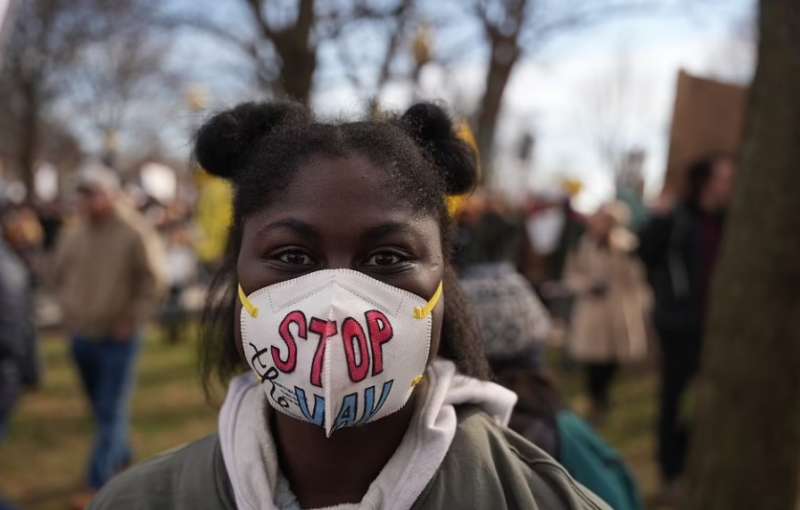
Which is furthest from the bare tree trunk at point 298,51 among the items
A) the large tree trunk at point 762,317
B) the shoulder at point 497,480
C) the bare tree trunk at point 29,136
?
the bare tree trunk at point 29,136

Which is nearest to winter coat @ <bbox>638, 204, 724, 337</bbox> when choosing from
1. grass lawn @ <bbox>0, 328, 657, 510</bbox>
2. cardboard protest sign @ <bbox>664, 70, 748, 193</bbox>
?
cardboard protest sign @ <bbox>664, 70, 748, 193</bbox>

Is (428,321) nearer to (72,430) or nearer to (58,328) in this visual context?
(72,430)

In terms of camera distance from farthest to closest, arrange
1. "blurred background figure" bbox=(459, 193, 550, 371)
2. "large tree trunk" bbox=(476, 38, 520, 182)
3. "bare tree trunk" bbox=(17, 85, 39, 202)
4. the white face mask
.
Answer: "bare tree trunk" bbox=(17, 85, 39, 202) → "large tree trunk" bbox=(476, 38, 520, 182) → "blurred background figure" bbox=(459, 193, 550, 371) → the white face mask

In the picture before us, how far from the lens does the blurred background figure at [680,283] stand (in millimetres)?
4566

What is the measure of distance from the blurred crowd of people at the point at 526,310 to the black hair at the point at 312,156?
0.17m

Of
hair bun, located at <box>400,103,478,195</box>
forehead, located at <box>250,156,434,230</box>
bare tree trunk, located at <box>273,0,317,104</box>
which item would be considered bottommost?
forehead, located at <box>250,156,434,230</box>

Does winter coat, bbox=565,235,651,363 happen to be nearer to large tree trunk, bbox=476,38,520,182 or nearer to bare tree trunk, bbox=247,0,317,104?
bare tree trunk, bbox=247,0,317,104

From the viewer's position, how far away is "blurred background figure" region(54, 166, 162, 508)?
4.77 m

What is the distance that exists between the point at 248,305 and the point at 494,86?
9.68 metres

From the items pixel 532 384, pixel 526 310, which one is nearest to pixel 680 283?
pixel 526 310

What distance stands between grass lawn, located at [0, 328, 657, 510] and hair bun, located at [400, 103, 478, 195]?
9.08 ft

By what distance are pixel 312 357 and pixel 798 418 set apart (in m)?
2.26

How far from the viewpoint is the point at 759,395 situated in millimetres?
2877

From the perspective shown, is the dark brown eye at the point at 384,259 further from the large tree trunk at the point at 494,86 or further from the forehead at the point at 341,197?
the large tree trunk at the point at 494,86
